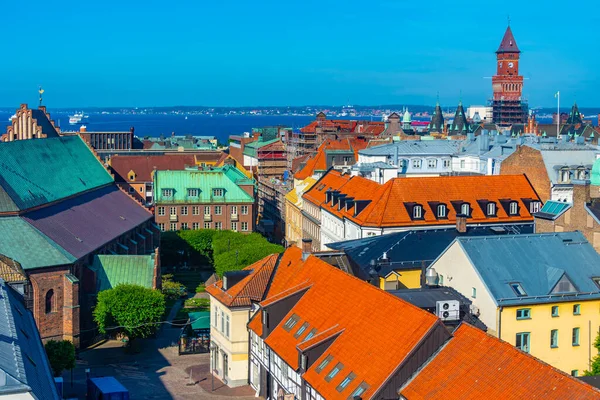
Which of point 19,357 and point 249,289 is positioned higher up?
point 19,357

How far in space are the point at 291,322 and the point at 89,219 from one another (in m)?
36.9

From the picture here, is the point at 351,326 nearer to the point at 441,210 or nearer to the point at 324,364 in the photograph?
the point at 324,364

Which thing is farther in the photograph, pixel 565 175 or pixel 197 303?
pixel 197 303

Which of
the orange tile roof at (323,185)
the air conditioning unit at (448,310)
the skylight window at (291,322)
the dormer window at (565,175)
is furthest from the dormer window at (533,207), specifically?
the air conditioning unit at (448,310)

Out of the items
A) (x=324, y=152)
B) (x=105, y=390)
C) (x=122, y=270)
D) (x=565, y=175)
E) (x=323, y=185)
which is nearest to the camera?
(x=105, y=390)

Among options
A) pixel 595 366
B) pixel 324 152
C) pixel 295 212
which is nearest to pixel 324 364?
pixel 595 366

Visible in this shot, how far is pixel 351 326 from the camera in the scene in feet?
139

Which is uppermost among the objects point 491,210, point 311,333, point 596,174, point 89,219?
point 596,174

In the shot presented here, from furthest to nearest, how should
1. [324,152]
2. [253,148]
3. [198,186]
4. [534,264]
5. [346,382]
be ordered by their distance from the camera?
1. [253,148]
2. [324,152]
3. [198,186]
4. [534,264]
5. [346,382]

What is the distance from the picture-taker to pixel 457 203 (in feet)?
251

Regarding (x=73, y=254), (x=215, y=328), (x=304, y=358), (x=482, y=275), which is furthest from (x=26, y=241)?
(x=482, y=275)

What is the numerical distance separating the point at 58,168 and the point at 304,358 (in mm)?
48668

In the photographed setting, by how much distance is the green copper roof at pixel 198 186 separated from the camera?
107 meters

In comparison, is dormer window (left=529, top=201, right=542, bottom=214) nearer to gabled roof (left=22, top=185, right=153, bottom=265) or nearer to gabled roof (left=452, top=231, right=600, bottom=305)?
gabled roof (left=452, top=231, right=600, bottom=305)
